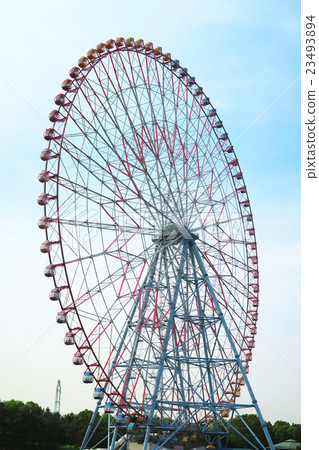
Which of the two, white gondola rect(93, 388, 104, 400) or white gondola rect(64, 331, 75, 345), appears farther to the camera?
white gondola rect(93, 388, 104, 400)

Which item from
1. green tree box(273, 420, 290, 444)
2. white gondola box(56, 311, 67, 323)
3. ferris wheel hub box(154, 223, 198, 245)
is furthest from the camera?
green tree box(273, 420, 290, 444)

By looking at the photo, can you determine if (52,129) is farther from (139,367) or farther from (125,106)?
(139,367)

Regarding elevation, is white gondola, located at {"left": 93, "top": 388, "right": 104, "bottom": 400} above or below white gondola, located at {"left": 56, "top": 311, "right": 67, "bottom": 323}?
below

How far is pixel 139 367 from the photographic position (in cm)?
2959

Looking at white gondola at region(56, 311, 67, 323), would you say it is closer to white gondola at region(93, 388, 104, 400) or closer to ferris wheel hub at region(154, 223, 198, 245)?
white gondola at region(93, 388, 104, 400)

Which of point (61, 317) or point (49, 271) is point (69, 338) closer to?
point (61, 317)

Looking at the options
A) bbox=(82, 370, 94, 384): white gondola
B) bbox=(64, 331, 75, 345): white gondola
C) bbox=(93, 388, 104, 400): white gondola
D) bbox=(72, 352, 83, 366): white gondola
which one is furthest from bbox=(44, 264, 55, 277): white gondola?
bbox=(93, 388, 104, 400): white gondola

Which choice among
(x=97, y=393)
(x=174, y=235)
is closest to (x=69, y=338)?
(x=97, y=393)

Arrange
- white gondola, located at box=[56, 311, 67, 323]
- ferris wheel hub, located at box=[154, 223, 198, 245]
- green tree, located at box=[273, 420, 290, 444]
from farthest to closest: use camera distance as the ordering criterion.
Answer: green tree, located at box=[273, 420, 290, 444] < ferris wheel hub, located at box=[154, 223, 198, 245] < white gondola, located at box=[56, 311, 67, 323]

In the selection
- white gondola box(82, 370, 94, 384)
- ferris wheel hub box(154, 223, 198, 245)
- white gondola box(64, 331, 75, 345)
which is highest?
ferris wheel hub box(154, 223, 198, 245)

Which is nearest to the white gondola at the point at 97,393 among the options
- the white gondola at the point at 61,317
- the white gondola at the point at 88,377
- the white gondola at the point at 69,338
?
the white gondola at the point at 88,377

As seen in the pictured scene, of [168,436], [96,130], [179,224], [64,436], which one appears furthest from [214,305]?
[64,436]

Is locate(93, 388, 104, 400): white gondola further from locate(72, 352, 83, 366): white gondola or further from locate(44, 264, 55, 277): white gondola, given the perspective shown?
locate(44, 264, 55, 277): white gondola

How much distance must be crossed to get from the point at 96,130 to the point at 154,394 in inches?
580
